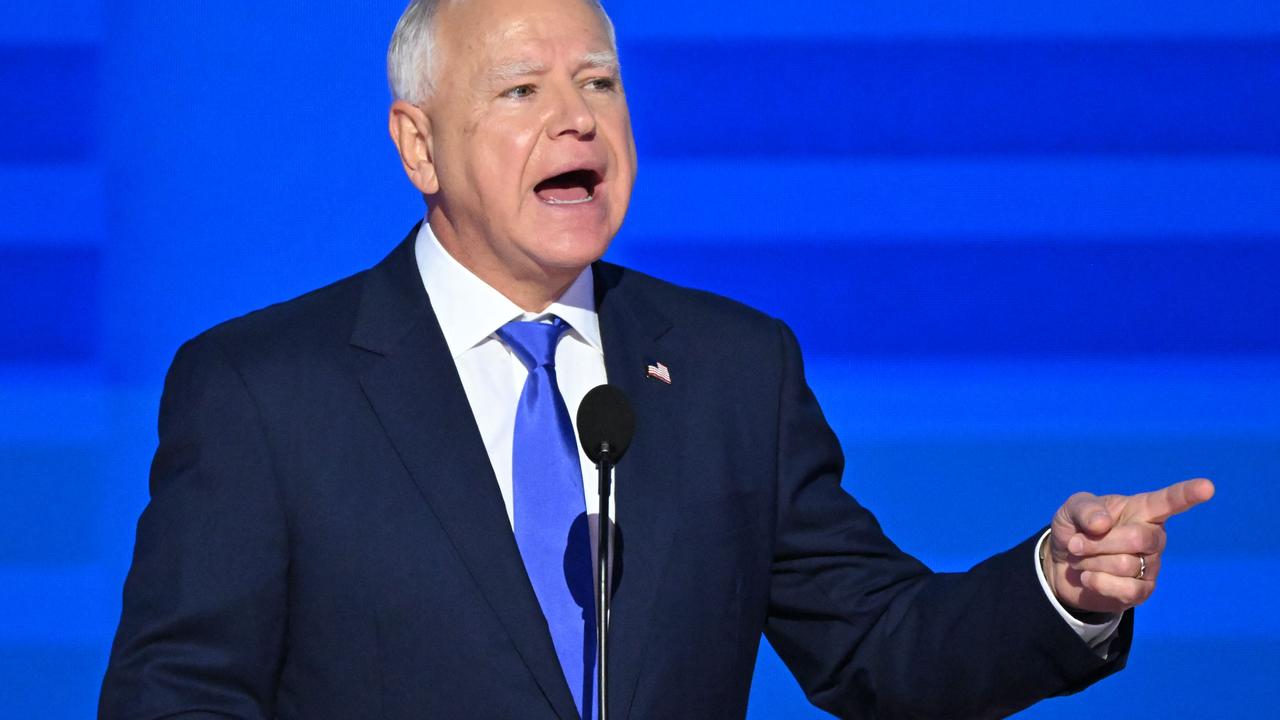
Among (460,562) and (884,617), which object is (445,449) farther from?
(884,617)

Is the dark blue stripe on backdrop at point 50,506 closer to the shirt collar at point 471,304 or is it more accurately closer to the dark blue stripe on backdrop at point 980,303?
the shirt collar at point 471,304

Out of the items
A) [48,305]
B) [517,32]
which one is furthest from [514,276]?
[48,305]

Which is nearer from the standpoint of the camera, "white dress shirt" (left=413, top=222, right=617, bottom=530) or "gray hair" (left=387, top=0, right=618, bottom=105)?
"white dress shirt" (left=413, top=222, right=617, bottom=530)

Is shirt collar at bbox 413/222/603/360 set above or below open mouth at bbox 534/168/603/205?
below

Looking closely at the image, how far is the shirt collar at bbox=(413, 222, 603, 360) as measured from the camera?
1.82 m

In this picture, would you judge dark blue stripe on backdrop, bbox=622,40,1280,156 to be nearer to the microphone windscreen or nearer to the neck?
the neck

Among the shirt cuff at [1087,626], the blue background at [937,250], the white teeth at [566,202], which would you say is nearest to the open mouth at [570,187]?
the white teeth at [566,202]

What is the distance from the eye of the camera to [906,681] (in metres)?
1.79

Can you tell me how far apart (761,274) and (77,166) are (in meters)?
1.14

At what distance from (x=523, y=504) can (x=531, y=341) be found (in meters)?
0.20

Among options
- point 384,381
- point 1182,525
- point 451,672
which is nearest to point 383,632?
point 451,672

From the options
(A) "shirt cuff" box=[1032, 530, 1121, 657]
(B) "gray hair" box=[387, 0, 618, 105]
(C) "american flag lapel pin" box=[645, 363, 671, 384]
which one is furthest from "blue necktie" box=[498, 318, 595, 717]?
(A) "shirt cuff" box=[1032, 530, 1121, 657]

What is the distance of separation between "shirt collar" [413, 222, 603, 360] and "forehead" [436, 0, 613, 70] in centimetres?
22

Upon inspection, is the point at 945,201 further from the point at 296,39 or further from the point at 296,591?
the point at 296,591
